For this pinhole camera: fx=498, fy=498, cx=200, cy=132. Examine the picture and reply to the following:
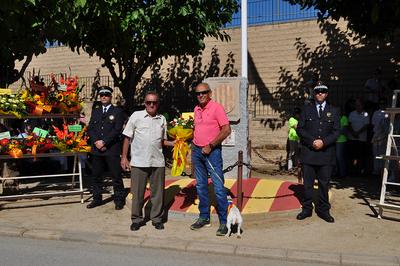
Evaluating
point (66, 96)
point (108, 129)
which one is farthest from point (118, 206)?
point (66, 96)

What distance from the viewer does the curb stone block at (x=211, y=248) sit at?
19.4 ft

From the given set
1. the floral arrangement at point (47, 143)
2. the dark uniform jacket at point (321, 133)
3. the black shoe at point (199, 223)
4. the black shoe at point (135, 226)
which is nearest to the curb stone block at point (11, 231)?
the black shoe at point (135, 226)

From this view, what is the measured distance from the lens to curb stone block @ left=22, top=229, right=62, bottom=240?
6.65 meters

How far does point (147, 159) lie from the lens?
684 cm

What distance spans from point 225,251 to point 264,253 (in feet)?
1.52

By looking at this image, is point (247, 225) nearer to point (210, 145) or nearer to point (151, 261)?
point (210, 145)

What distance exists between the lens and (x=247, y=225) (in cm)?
704

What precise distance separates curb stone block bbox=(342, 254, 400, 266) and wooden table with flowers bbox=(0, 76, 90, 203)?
4875mm

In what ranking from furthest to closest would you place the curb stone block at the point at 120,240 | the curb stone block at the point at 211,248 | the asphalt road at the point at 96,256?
the curb stone block at the point at 120,240 → the curb stone block at the point at 211,248 → the asphalt road at the point at 96,256

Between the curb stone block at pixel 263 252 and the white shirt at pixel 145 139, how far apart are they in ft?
5.78

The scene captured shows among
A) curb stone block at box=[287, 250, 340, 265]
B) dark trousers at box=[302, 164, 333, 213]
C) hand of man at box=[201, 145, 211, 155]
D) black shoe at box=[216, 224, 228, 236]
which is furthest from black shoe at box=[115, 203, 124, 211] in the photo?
curb stone block at box=[287, 250, 340, 265]

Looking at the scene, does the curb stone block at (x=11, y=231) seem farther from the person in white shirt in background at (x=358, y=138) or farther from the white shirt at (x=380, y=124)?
the person in white shirt in background at (x=358, y=138)

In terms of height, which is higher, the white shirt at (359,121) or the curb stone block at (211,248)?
the white shirt at (359,121)

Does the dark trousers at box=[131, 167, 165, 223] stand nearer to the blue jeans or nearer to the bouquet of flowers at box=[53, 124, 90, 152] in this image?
the blue jeans
